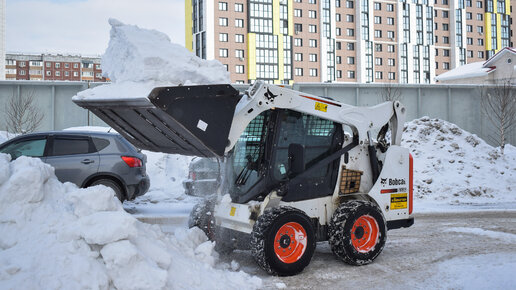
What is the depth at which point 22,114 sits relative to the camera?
62.1ft

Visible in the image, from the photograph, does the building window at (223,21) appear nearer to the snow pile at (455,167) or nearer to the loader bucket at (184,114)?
the snow pile at (455,167)

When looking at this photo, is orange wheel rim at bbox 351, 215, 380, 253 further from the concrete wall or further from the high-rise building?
the high-rise building

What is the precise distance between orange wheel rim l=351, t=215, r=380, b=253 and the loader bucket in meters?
2.21

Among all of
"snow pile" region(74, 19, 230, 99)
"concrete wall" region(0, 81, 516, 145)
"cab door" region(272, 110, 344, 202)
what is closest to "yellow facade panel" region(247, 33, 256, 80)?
"concrete wall" region(0, 81, 516, 145)

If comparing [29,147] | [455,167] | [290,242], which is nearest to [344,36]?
[455,167]

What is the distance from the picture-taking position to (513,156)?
57.9ft

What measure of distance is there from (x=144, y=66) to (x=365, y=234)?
3689 millimetres

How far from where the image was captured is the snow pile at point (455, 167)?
14.1m

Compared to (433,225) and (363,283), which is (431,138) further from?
(363,283)

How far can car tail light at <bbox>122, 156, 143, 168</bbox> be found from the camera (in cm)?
999

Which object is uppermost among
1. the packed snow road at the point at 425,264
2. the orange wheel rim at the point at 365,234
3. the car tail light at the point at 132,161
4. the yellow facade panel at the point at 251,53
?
the yellow facade panel at the point at 251,53

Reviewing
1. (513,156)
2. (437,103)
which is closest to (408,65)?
(437,103)

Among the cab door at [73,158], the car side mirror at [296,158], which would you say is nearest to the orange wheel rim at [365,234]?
the car side mirror at [296,158]

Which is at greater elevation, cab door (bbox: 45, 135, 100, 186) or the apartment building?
the apartment building
